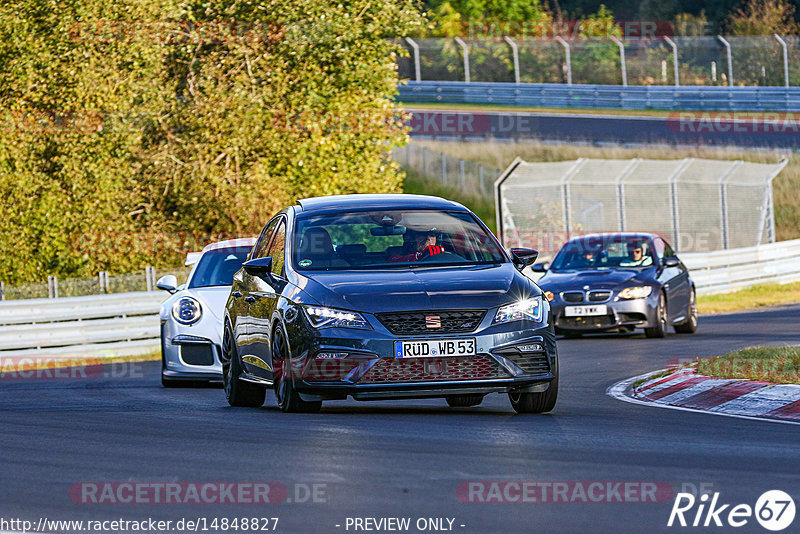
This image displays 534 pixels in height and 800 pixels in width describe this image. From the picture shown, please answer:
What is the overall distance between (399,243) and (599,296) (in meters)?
9.75

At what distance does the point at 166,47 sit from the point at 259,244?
1641 cm

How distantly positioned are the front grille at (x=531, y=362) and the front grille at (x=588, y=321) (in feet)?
33.5

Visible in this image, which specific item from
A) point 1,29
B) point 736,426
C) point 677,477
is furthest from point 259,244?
point 1,29

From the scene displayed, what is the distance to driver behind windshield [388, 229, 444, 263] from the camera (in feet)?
36.7

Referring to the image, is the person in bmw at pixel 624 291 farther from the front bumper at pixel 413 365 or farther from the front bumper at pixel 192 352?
the front bumper at pixel 413 365

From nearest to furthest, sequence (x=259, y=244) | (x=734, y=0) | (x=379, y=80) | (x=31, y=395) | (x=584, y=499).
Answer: (x=584, y=499)
(x=259, y=244)
(x=31, y=395)
(x=379, y=80)
(x=734, y=0)

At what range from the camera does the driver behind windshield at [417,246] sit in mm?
11180

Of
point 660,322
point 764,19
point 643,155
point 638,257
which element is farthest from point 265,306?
point 764,19

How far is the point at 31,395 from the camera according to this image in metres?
14.8

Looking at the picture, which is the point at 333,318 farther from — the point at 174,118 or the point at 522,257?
the point at 174,118

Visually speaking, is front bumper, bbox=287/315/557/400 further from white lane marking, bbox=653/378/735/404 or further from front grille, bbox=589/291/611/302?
front grille, bbox=589/291/611/302

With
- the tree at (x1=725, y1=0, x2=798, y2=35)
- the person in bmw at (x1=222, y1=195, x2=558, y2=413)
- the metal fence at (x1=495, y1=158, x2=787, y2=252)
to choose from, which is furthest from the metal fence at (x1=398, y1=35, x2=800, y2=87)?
the person in bmw at (x1=222, y1=195, x2=558, y2=413)

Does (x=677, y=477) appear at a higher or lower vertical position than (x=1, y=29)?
lower

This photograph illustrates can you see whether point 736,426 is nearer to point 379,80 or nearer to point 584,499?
point 584,499
